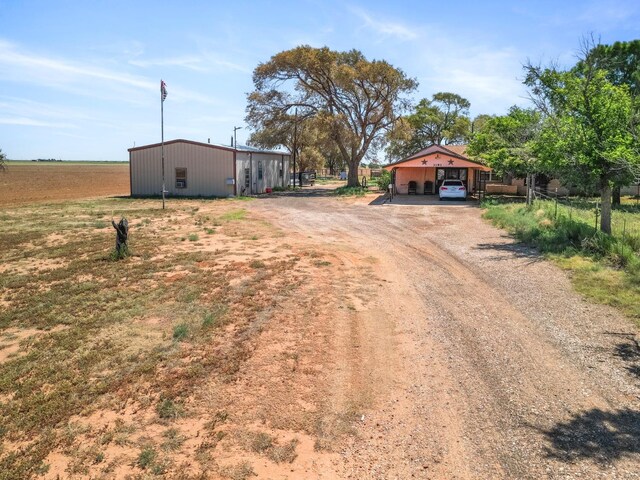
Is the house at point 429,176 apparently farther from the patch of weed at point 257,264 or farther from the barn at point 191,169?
the patch of weed at point 257,264

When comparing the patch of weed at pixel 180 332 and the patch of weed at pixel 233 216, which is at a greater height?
the patch of weed at pixel 233 216

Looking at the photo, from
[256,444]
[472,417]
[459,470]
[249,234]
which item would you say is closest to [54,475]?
[256,444]

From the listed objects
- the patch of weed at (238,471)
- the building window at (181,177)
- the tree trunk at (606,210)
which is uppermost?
the building window at (181,177)

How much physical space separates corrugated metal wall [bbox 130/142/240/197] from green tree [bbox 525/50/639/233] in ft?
70.8

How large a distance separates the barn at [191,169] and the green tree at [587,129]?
21.4 metres

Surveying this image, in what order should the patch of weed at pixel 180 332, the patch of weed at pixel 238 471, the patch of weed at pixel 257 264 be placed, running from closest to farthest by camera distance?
the patch of weed at pixel 238 471 < the patch of weed at pixel 180 332 < the patch of weed at pixel 257 264

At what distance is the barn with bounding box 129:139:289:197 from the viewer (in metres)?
31.6

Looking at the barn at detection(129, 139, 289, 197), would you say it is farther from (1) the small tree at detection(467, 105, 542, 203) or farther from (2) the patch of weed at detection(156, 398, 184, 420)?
(2) the patch of weed at detection(156, 398, 184, 420)

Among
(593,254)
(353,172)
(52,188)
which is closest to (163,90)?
(593,254)

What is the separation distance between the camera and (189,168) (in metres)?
32.2

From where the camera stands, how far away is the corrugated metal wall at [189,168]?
31.7 m

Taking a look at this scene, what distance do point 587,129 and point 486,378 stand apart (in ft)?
32.8

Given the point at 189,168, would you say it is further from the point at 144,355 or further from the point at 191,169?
the point at 144,355

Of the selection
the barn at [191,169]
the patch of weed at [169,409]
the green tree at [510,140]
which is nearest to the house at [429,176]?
the green tree at [510,140]
